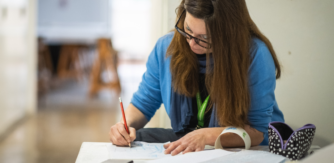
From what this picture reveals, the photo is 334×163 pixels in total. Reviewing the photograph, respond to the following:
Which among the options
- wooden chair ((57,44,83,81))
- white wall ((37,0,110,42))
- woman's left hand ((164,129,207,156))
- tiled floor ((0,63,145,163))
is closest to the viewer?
woman's left hand ((164,129,207,156))

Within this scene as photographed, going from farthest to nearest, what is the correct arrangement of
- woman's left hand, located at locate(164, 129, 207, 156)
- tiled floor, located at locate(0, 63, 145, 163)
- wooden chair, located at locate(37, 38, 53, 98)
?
wooden chair, located at locate(37, 38, 53, 98) → tiled floor, located at locate(0, 63, 145, 163) → woman's left hand, located at locate(164, 129, 207, 156)

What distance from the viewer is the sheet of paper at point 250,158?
71 cm

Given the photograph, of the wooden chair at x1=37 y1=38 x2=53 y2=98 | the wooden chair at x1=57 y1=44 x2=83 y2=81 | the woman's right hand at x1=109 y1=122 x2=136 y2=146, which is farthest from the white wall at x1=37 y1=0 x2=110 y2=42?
the woman's right hand at x1=109 y1=122 x2=136 y2=146

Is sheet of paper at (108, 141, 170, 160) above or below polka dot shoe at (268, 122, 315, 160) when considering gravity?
below

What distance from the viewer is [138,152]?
848mm

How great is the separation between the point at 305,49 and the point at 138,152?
39.6 inches

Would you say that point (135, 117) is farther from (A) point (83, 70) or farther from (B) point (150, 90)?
(A) point (83, 70)

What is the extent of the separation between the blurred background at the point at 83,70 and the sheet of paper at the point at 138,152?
2.80ft

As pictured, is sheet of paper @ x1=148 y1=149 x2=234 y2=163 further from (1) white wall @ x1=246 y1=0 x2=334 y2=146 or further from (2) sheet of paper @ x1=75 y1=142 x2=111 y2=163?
(1) white wall @ x1=246 y1=0 x2=334 y2=146

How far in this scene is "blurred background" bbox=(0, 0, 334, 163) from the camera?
148cm

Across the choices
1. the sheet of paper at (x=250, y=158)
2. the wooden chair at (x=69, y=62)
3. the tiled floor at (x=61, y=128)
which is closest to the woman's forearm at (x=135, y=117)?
the sheet of paper at (x=250, y=158)

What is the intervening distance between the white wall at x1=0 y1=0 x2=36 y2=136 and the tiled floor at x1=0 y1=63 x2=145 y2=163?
16cm

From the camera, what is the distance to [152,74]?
1.22 metres

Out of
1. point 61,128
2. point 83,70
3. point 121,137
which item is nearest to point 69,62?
point 83,70
